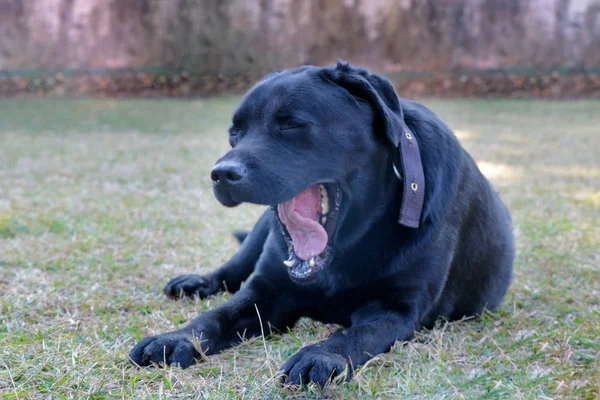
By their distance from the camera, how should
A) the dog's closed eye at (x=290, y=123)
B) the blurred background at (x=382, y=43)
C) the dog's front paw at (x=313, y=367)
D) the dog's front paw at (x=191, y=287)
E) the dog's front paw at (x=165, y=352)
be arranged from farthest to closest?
1. the blurred background at (x=382, y=43)
2. the dog's front paw at (x=191, y=287)
3. the dog's closed eye at (x=290, y=123)
4. the dog's front paw at (x=165, y=352)
5. the dog's front paw at (x=313, y=367)

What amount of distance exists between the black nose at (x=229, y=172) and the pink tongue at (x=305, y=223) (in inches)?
11.9

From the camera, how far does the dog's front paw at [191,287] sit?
285cm

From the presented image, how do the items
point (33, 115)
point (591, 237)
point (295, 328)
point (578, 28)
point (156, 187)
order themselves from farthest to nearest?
1. point (578, 28)
2. point (33, 115)
3. point (156, 187)
4. point (591, 237)
5. point (295, 328)

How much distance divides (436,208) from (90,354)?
4.09 ft

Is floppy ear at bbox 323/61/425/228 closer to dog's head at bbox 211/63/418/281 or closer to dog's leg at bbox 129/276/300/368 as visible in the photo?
dog's head at bbox 211/63/418/281

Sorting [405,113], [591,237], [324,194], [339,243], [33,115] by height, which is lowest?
[33,115]

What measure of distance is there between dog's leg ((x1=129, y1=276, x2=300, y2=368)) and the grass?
0.17 feet

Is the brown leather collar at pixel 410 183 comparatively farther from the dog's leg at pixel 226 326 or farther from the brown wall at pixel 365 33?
the brown wall at pixel 365 33

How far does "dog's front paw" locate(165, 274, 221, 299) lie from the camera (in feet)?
9.36

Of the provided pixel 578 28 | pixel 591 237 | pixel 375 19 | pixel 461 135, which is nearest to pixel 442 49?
pixel 375 19

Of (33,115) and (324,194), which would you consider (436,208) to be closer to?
(324,194)

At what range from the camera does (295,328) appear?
244 cm

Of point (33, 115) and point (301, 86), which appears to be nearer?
point (301, 86)

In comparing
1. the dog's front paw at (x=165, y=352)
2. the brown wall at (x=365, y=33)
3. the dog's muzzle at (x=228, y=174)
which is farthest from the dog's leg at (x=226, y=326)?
the brown wall at (x=365, y=33)
